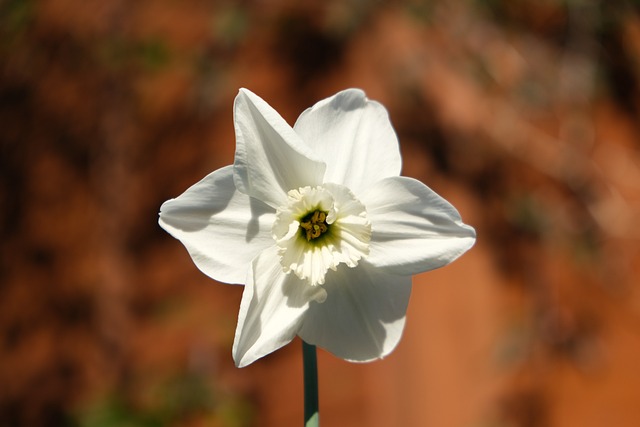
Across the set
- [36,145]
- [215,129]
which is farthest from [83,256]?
[215,129]

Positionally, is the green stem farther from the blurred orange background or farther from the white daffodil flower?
the blurred orange background

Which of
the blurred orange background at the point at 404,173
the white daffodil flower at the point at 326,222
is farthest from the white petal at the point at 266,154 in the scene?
the blurred orange background at the point at 404,173

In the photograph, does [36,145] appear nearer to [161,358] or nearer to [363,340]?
[161,358]

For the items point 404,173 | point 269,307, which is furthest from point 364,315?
point 404,173

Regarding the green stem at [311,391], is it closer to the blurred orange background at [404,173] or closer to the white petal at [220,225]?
the white petal at [220,225]

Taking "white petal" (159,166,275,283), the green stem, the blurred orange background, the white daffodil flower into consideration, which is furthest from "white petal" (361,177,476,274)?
the blurred orange background

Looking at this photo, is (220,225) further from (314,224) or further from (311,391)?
(311,391)

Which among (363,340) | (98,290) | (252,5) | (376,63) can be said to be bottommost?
(98,290)
